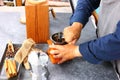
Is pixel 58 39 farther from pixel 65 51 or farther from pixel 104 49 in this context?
pixel 104 49

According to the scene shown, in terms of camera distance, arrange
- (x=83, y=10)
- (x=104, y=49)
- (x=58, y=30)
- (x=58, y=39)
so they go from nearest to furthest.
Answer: (x=104, y=49) < (x=58, y=39) < (x=83, y=10) < (x=58, y=30)

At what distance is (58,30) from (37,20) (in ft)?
0.56

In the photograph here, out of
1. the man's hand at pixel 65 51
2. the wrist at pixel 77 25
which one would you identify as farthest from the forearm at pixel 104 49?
the wrist at pixel 77 25

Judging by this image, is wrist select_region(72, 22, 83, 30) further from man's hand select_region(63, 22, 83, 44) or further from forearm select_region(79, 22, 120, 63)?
forearm select_region(79, 22, 120, 63)

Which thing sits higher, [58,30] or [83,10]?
[83,10]

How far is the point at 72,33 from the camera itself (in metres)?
0.99

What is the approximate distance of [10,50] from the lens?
3.17 feet

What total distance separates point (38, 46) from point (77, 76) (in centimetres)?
26

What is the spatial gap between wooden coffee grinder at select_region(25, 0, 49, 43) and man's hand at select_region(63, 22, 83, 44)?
0.36 feet

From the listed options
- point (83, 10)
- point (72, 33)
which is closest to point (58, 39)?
point (72, 33)

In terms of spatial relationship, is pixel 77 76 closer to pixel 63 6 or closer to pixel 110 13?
pixel 110 13

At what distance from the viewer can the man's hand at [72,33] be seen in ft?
3.16

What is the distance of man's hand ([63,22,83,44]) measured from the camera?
3.16 feet

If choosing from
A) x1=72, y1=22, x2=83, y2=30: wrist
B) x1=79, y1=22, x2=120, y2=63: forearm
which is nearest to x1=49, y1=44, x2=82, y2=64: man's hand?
x1=79, y1=22, x2=120, y2=63: forearm
